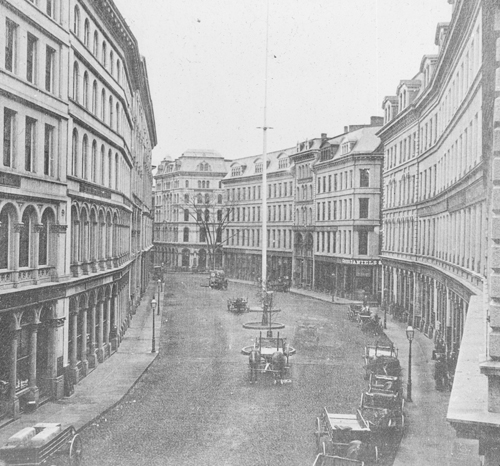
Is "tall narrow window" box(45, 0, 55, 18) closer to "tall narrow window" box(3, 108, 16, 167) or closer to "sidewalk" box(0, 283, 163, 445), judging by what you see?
"tall narrow window" box(3, 108, 16, 167)

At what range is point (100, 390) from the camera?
25.7 meters

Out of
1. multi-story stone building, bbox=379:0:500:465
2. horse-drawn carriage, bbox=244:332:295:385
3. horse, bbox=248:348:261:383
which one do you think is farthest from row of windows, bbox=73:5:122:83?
multi-story stone building, bbox=379:0:500:465

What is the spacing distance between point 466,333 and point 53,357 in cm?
1492

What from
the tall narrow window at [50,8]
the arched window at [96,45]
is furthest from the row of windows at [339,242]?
the tall narrow window at [50,8]

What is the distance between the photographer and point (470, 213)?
29531mm

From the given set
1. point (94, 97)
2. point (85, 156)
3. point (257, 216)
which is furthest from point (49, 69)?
point (257, 216)

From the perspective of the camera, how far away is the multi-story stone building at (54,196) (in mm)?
21438

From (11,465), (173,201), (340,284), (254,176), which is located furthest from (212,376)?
(173,201)

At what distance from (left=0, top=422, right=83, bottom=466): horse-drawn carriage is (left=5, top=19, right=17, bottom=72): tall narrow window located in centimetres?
1144

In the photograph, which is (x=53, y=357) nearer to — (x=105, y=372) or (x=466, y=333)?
(x=105, y=372)

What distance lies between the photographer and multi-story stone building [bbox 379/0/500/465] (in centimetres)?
976

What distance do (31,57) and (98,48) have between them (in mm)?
9343

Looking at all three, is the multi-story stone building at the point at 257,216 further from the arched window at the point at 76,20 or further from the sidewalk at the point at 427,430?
the arched window at the point at 76,20

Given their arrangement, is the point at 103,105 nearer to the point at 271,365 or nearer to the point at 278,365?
the point at 271,365
